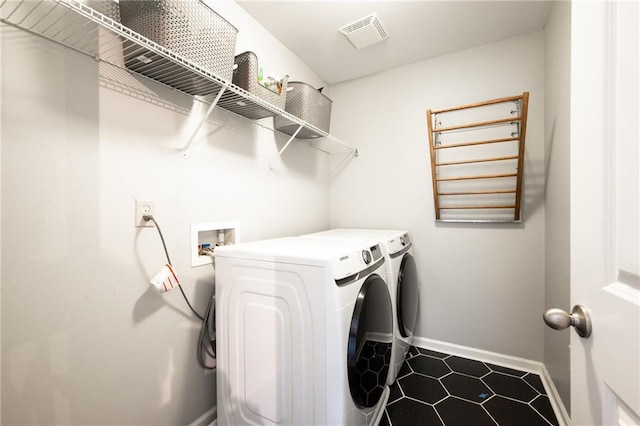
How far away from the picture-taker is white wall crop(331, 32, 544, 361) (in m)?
1.94

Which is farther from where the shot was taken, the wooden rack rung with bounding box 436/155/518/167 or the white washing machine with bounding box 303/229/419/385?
the wooden rack rung with bounding box 436/155/518/167

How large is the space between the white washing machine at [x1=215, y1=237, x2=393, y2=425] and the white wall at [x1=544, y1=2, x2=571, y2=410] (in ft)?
3.32

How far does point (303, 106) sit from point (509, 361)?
2381 millimetres

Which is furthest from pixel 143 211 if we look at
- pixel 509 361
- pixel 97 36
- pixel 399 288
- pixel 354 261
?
pixel 509 361

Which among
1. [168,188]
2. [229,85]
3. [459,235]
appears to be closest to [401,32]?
[229,85]

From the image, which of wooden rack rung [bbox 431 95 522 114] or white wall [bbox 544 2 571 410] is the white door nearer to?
white wall [bbox 544 2 571 410]

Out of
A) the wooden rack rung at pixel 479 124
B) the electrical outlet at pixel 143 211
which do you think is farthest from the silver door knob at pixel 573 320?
the wooden rack rung at pixel 479 124

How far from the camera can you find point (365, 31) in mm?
1897

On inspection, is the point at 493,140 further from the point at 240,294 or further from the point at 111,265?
the point at 111,265

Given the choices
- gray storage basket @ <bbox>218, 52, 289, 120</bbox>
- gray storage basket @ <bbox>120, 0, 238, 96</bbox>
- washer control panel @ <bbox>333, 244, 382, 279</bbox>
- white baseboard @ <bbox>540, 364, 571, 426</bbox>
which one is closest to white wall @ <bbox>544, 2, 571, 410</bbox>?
white baseboard @ <bbox>540, 364, 571, 426</bbox>

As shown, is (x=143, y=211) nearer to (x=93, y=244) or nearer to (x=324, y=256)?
(x=93, y=244)

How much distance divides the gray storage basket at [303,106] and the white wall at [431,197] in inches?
29.3

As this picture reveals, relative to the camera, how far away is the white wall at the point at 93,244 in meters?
0.86

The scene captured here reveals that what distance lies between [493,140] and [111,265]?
2.36 m
